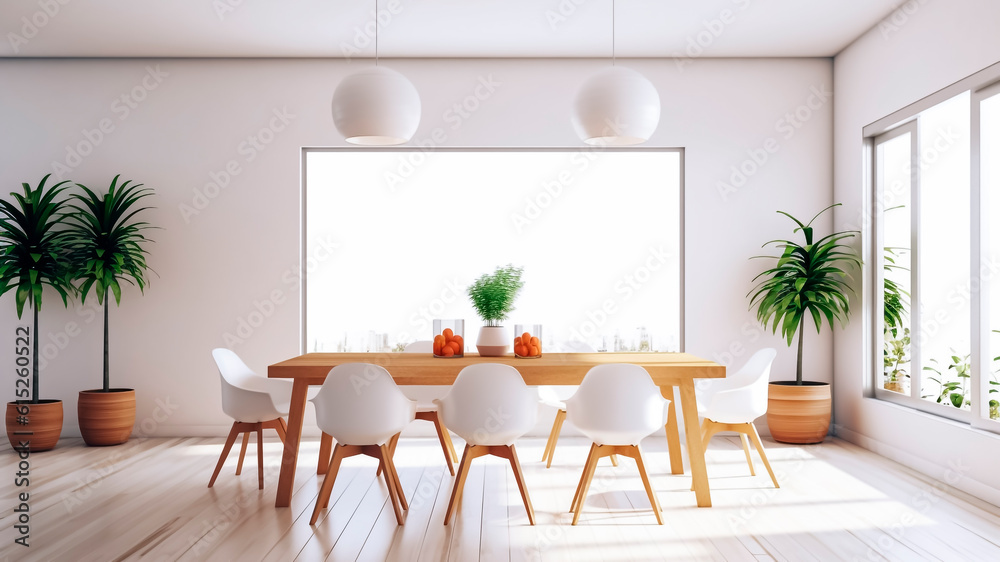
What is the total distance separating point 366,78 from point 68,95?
364 centimetres

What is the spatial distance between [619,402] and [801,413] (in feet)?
7.99

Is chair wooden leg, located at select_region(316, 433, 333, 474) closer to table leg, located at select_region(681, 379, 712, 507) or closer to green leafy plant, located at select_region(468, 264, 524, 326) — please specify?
green leafy plant, located at select_region(468, 264, 524, 326)

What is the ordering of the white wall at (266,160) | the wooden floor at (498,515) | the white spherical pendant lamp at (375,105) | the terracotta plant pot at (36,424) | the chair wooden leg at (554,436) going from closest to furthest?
the wooden floor at (498,515)
the white spherical pendant lamp at (375,105)
the chair wooden leg at (554,436)
the terracotta plant pot at (36,424)
the white wall at (266,160)

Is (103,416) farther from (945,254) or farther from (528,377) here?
(945,254)

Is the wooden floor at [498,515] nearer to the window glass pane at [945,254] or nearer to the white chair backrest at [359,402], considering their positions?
the white chair backrest at [359,402]

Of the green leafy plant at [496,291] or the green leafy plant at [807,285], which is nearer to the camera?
the green leafy plant at [496,291]

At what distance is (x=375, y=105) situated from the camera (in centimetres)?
319

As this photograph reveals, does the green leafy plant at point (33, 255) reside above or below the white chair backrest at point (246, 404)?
above

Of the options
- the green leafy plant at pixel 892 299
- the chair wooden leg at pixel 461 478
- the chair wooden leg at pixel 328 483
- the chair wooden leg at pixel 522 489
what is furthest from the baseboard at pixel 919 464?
the chair wooden leg at pixel 328 483

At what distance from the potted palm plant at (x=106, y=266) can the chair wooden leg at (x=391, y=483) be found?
2.75 meters

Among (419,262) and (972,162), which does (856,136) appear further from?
(419,262)

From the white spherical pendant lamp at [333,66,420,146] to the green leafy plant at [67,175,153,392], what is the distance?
106 inches

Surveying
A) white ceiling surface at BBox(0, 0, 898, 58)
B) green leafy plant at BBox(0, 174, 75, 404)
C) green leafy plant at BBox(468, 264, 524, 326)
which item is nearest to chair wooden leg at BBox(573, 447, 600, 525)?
green leafy plant at BBox(468, 264, 524, 326)

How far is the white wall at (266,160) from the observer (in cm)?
550
